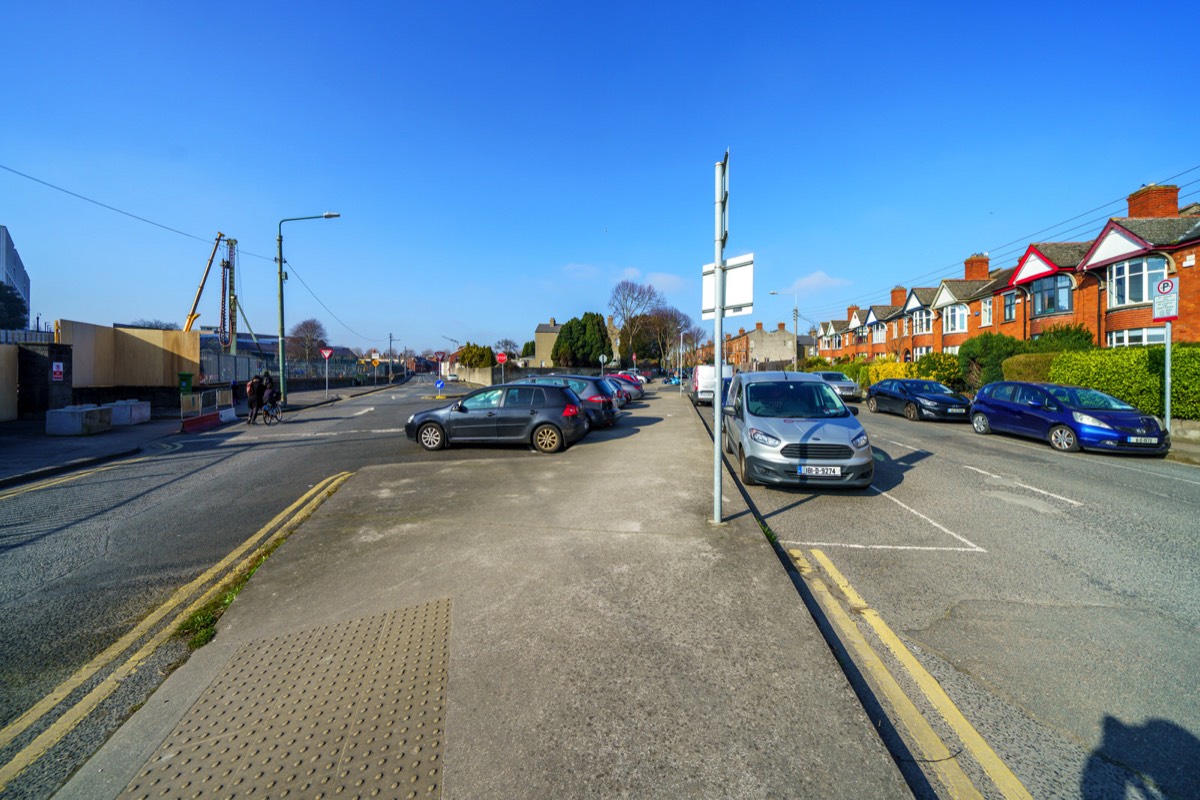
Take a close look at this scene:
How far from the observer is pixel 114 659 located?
11.4ft

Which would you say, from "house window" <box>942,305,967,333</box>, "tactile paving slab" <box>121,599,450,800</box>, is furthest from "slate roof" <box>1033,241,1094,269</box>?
"tactile paving slab" <box>121,599,450,800</box>

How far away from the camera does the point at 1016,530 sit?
600 centimetres

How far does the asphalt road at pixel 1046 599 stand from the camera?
8.50 ft

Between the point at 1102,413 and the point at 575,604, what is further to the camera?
the point at 1102,413

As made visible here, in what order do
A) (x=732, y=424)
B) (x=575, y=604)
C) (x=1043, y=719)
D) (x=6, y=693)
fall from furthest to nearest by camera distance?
(x=732, y=424) → (x=575, y=604) → (x=6, y=693) → (x=1043, y=719)

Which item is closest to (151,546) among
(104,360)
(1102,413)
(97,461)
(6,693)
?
(6,693)

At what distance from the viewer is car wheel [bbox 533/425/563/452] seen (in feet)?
36.7

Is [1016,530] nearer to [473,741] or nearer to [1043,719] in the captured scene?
[1043,719]

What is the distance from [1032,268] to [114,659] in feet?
124

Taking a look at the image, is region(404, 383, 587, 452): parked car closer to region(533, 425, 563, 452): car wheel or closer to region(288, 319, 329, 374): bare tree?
region(533, 425, 563, 452): car wheel

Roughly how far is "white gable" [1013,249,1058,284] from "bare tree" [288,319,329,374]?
68.0 meters

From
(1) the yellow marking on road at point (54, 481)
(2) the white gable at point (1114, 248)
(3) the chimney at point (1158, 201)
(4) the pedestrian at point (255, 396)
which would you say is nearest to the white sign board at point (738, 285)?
(1) the yellow marking on road at point (54, 481)

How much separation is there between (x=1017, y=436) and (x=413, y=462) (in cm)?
1522

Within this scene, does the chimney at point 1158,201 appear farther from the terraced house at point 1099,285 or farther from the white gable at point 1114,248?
the white gable at point 1114,248
